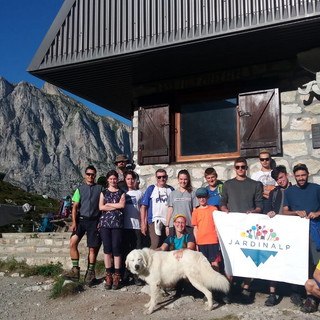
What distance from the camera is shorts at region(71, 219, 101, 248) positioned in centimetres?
614

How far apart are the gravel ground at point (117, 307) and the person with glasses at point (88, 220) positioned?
1.24ft

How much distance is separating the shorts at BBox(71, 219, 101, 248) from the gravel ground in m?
0.67

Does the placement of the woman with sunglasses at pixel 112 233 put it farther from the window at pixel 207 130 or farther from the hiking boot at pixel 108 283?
the window at pixel 207 130

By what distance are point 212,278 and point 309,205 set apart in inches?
61.1

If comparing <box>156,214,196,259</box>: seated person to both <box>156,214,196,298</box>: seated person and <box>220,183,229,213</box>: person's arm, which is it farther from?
<box>220,183,229,213</box>: person's arm

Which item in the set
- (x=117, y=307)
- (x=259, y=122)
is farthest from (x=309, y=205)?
(x=117, y=307)

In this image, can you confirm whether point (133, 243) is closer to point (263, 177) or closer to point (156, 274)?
point (156, 274)

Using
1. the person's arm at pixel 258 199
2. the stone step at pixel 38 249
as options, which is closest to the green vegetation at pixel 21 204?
the stone step at pixel 38 249

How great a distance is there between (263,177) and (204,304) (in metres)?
2.25

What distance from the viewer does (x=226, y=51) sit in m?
6.61

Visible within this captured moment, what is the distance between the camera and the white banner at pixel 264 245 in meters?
5.04

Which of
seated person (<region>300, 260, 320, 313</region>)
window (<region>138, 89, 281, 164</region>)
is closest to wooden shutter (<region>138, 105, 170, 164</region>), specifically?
window (<region>138, 89, 281, 164</region>)

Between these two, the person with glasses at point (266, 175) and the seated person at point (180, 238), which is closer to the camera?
the seated person at point (180, 238)

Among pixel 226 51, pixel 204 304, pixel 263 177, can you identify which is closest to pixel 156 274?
pixel 204 304
